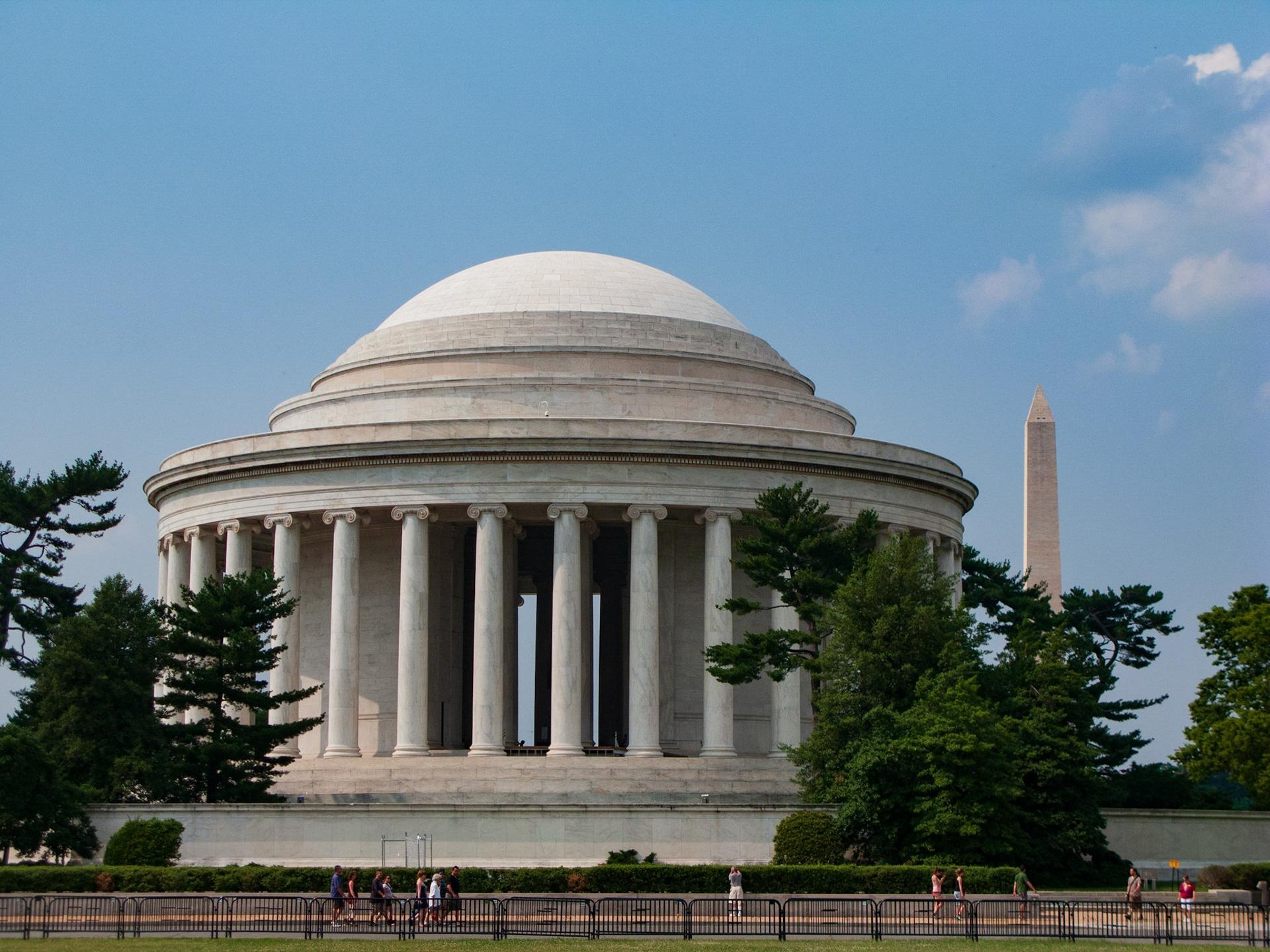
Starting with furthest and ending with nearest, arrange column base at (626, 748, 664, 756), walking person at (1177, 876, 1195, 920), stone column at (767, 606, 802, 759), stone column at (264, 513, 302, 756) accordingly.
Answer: stone column at (264, 513, 302, 756), stone column at (767, 606, 802, 759), column base at (626, 748, 664, 756), walking person at (1177, 876, 1195, 920)

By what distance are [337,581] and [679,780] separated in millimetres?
16299

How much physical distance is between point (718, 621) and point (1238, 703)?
20626 mm

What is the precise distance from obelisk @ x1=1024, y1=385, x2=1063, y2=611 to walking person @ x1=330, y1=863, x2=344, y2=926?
5282 centimetres

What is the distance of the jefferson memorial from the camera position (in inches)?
2687

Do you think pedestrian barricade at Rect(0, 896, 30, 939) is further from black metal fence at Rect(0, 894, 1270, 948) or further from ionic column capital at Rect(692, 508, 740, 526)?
ionic column capital at Rect(692, 508, 740, 526)

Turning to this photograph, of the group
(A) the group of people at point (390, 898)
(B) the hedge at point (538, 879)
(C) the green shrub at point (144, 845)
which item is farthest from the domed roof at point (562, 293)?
(A) the group of people at point (390, 898)

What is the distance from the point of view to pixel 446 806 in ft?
213

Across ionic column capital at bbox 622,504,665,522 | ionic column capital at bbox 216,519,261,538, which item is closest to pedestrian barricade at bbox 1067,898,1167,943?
ionic column capital at bbox 622,504,665,522

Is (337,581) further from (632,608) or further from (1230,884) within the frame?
(1230,884)

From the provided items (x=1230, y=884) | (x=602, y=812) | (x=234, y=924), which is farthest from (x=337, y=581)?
(x=1230, y=884)

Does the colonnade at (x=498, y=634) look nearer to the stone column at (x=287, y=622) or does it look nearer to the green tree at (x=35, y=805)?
the stone column at (x=287, y=622)

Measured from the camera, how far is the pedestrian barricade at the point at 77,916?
151 ft

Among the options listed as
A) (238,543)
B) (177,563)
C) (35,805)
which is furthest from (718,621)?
(35,805)

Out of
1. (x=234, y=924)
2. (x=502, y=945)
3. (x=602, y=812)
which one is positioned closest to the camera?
(x=502, y=945)
